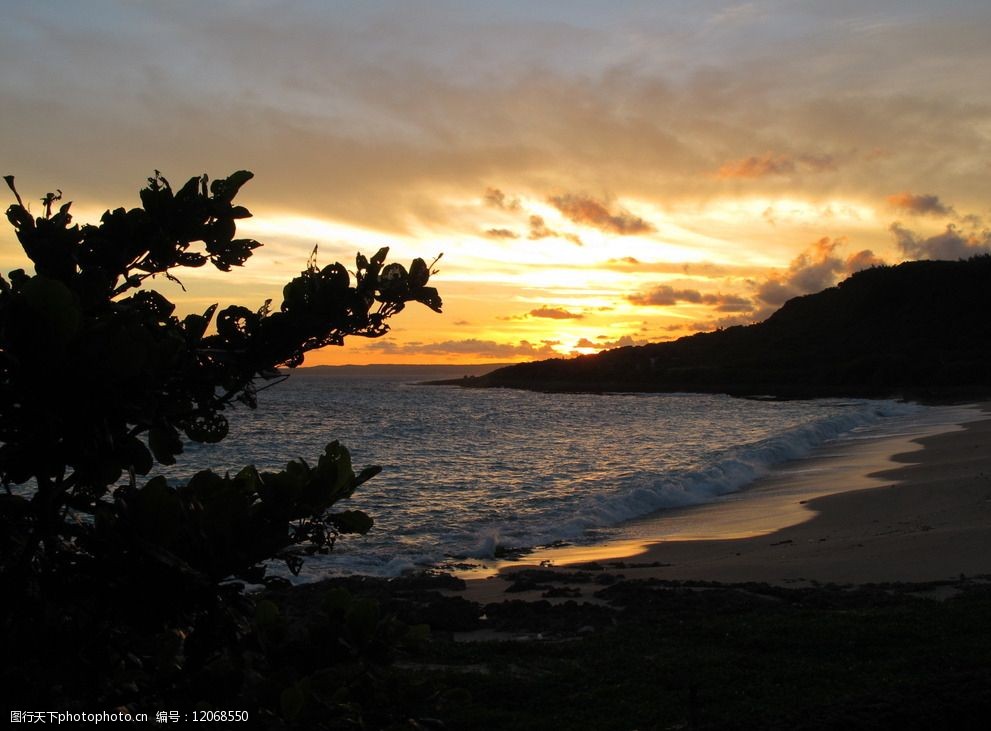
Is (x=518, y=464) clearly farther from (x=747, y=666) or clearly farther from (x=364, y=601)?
(x=364, y=601)

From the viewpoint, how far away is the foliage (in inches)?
88.1

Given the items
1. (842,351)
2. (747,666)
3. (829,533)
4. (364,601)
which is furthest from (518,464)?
(842,351)

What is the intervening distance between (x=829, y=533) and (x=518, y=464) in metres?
15.1

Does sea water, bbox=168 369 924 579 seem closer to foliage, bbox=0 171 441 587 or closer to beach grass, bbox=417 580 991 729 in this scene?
beach grass, bbox=417 580 991 729

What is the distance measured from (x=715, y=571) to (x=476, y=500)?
9675mm

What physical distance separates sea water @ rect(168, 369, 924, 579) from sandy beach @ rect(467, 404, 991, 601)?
144 cm

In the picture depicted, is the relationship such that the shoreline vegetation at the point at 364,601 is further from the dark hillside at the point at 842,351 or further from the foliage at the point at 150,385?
the dark hillside at the point at 842,351

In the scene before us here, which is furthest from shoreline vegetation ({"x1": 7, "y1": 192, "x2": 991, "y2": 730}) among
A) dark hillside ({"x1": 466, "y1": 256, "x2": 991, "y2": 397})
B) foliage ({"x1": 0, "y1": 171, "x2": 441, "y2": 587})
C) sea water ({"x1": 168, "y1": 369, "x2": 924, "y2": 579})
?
dark hillside ({"x1": 466, "y1": 256, "x2": 991, "y2": 397})

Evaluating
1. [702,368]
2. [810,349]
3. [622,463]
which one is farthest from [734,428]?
[810,349]

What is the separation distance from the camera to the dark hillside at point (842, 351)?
254 ft

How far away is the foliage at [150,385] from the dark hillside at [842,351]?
2696 inches

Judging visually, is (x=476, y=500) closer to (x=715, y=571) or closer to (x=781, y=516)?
(x=781, y=516)

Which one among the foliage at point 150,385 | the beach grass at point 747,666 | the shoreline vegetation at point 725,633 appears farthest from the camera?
the shoreline vegetation at point 725,633

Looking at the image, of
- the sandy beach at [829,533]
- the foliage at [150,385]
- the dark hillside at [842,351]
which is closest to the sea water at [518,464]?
the sandy beach at [829,533]
